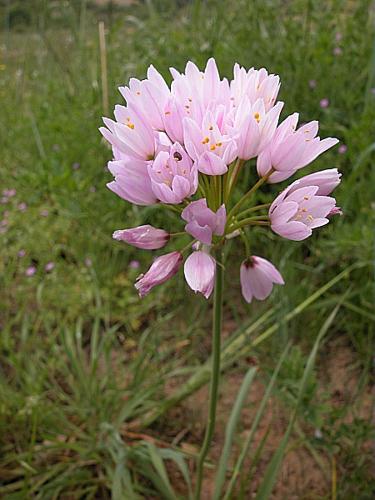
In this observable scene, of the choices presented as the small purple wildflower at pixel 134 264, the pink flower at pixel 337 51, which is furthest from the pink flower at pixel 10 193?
the pink flower at pixel 337 51

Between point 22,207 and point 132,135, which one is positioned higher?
point 132,135

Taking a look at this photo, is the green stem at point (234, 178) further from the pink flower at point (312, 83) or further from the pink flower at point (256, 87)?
the pink flower at point (312, 83)

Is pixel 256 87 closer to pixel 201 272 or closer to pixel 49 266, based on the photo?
pixel 201 272

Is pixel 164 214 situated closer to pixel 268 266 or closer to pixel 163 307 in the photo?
pixel 163 307

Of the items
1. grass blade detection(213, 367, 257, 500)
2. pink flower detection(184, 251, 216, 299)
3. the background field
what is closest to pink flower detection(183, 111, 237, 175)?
pink flower detection(184, 251, 216, 299)

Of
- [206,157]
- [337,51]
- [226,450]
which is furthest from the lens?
[337,51]

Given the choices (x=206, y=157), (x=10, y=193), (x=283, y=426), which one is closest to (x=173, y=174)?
(x=206, y=157)
